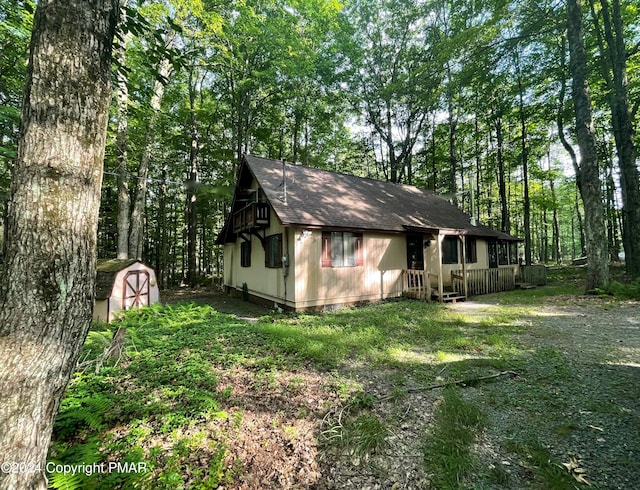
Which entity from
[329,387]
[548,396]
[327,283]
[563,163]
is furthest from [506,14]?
[563,163]

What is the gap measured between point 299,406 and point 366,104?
2357 centimetres

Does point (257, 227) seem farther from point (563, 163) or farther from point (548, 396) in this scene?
point (563, 163)

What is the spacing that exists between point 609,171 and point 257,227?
26.0 m

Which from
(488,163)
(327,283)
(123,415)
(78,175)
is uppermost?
(488,163)

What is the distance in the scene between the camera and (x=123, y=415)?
3029 mm

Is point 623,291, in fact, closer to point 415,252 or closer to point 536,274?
point 536,274

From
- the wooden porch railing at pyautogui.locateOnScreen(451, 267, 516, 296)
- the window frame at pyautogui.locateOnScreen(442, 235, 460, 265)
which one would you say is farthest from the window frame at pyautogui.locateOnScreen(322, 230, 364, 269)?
the window frame at pyautogui.locateOnScreen(442, 235, 460, 265)

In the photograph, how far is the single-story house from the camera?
31.3 ft

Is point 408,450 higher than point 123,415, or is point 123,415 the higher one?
point 123,415

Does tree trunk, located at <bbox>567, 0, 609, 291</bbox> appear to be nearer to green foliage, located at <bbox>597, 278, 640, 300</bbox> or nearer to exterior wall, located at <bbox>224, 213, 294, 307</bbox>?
green foliage, located at <bbox>597, 278, 640, 300</bbox>

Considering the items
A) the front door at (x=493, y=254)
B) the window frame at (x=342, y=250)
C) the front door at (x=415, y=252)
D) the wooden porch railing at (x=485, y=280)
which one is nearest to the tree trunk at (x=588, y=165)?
the wooden porch railing at (x=485, y=280)

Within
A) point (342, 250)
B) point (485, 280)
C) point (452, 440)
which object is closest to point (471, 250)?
point (485, 280)

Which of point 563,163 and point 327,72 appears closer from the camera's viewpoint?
point 327,72

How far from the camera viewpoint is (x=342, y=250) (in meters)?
10.2
